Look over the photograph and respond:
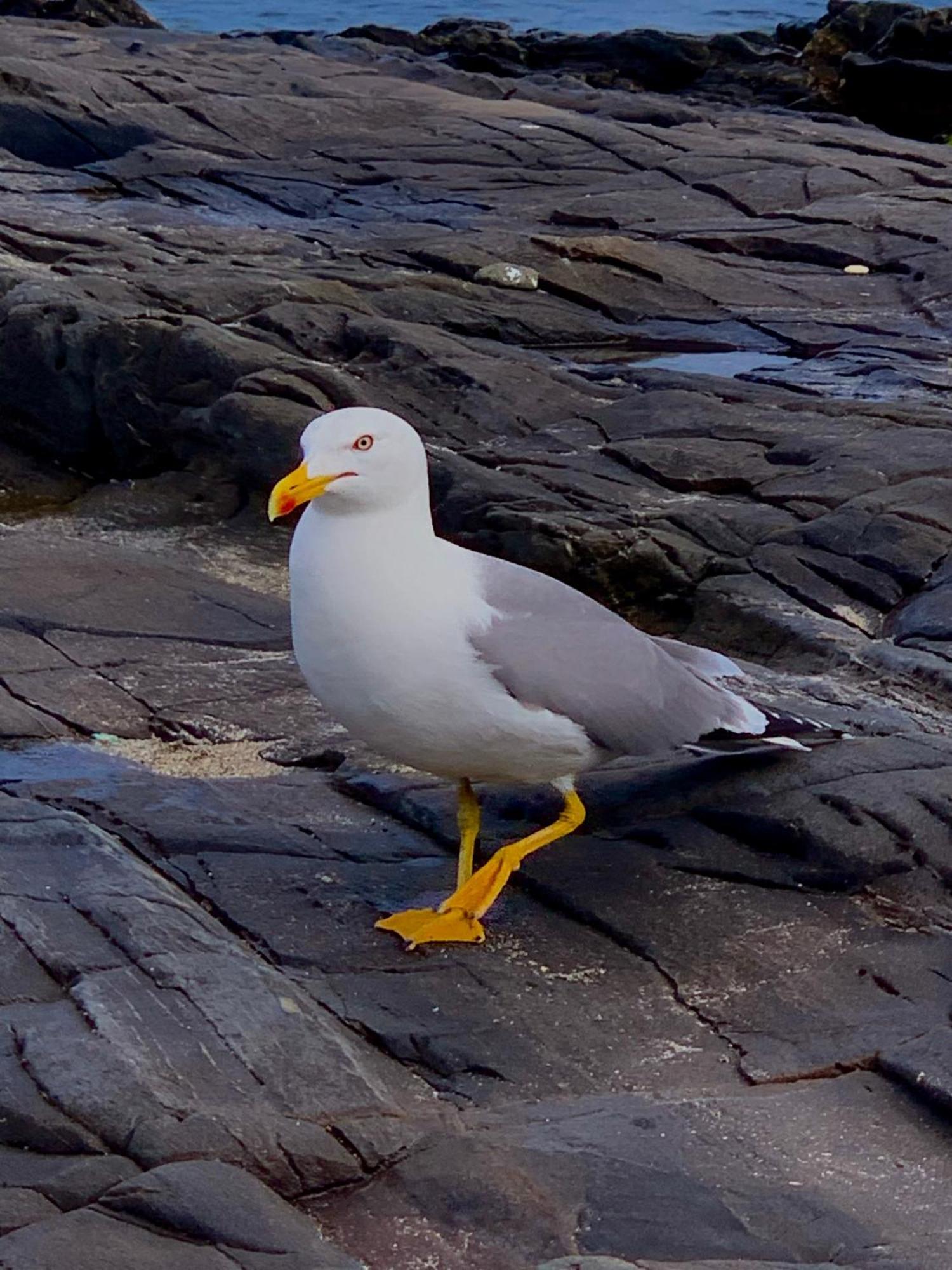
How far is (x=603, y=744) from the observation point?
451 centimetres

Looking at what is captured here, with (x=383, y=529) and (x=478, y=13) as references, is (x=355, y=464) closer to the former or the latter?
(x=383, y=529)

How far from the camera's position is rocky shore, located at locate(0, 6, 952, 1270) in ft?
11.4

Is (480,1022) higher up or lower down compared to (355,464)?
lower down

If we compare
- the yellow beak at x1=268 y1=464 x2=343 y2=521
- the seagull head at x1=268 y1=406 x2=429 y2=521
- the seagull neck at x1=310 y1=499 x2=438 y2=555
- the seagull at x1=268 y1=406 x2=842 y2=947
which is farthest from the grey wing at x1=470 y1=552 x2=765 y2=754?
the yellow beak at x1=268 y1=464 x2=343 y2=521

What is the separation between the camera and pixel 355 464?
416cm

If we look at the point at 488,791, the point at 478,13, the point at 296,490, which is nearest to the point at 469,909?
the point at 488,791

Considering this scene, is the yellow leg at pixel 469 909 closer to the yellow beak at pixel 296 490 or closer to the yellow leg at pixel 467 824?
the yellow leg at pixel 467 824

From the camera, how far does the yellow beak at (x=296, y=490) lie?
404 centimetres

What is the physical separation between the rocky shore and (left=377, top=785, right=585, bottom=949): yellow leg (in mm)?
62

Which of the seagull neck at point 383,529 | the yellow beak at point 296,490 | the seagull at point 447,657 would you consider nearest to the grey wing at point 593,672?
the seagull at point 447,657

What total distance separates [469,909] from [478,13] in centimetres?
4706

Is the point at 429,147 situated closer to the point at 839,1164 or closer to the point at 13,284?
the point at 13,284

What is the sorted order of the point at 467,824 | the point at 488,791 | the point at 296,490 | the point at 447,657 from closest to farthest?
1. the point at 296,490
2. the point at 447,657
3. the point at 467,824
4. the point at 488,791

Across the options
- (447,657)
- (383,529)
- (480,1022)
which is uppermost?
(383,529)
